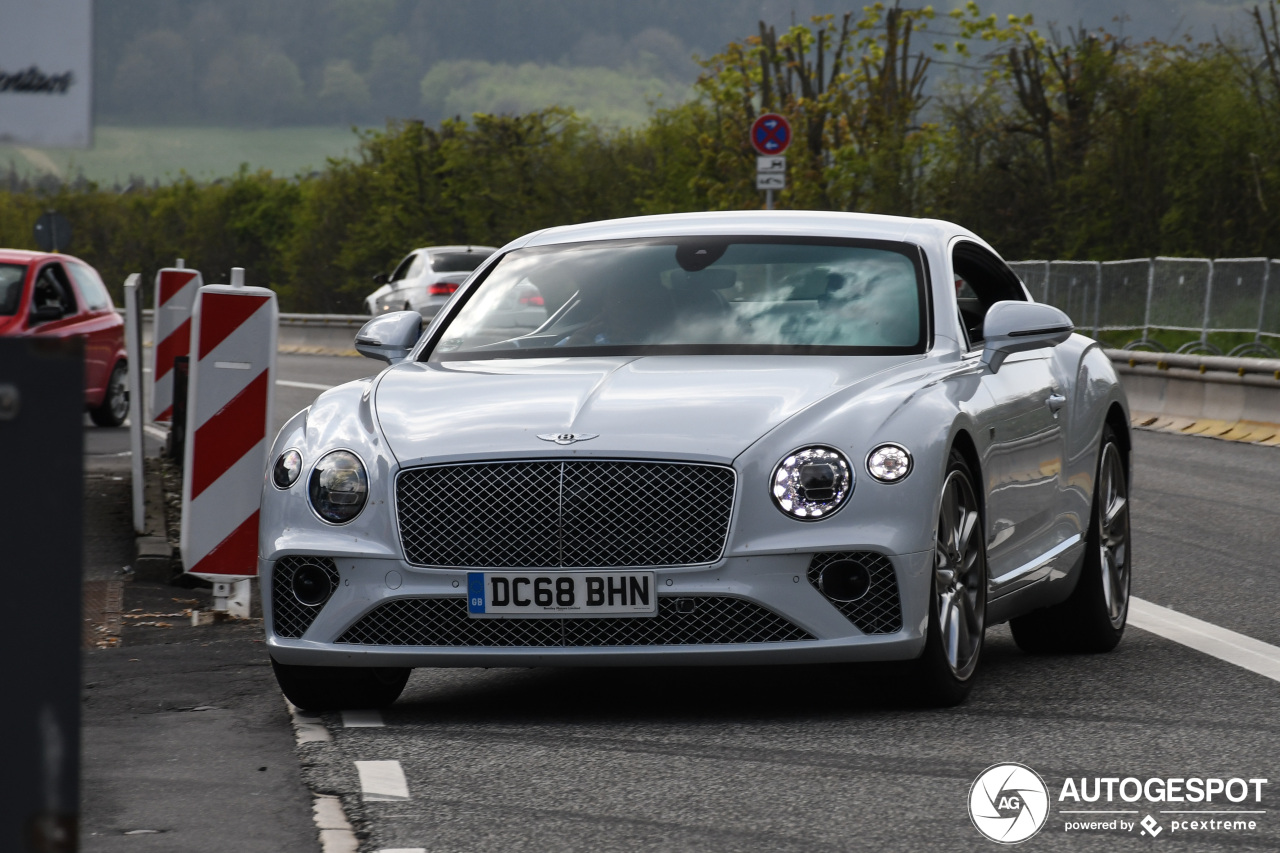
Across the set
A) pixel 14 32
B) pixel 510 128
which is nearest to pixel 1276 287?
pixel 14 32

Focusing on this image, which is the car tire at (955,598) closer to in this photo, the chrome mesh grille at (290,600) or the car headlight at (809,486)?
the car headlight at (809,486)

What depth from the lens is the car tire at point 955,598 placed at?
5.98 metres

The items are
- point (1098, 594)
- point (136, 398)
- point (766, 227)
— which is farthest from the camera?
point (136, 398)

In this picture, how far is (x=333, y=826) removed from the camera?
15.5ft

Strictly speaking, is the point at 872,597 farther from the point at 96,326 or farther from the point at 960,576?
the point at 96,326

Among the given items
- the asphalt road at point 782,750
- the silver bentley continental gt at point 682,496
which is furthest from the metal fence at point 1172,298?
the silver bentley continental gt at point 682,496

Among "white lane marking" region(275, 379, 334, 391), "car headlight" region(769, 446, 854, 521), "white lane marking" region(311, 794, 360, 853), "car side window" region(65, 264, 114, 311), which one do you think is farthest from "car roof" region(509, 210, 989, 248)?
"white lane marking" region(275, 379, 334, 391)

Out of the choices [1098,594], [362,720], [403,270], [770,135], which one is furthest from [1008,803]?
[403,270]

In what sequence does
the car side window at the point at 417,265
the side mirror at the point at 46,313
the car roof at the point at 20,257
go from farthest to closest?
the car side window at the point at 417,265, the car roof at the point at 20,257, the side mirror at the point at 46,313

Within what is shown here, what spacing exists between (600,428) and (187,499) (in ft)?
10.3

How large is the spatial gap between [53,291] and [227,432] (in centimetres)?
1248

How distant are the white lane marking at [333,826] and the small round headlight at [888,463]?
1773 mm

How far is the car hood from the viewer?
586 cm

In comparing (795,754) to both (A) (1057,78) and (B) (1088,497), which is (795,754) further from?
(A) (1057,78)
